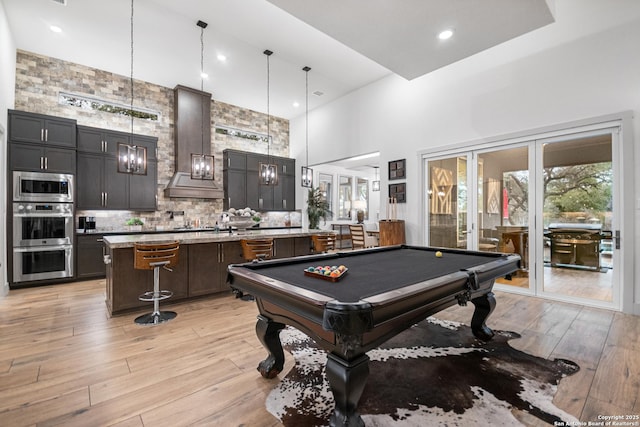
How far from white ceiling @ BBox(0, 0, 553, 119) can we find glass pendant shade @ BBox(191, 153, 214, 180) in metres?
2.09

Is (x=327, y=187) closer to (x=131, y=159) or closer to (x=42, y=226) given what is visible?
(x=131, y=159)

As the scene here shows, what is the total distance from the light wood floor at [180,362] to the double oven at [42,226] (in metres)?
1.17

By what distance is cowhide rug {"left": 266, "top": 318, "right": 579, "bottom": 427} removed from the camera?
176 centimetres

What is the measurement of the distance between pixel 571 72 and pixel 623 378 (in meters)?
3.76

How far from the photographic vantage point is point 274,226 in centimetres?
868

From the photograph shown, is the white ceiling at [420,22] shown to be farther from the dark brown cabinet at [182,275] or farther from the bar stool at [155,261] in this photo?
the dark brown cabinet at [182,275]

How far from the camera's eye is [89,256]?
5.43m

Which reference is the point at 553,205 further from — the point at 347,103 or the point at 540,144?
the point at 347,103

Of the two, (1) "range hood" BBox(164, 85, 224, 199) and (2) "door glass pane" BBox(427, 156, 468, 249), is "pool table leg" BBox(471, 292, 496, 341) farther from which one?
(1) "range hood" BBox(164, 85, 224, 199)

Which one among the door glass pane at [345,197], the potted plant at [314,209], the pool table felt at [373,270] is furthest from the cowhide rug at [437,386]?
the door glass pane at [345,197]

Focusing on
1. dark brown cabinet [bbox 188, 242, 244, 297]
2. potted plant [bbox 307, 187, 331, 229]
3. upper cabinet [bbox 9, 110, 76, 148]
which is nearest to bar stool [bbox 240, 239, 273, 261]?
dark brown cabinet [bbox 188, 242, 244, 297]

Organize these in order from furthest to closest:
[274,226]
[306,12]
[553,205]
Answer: [274,226] < [553,205] < [306,12]

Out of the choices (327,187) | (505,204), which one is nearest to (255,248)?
(505,204)

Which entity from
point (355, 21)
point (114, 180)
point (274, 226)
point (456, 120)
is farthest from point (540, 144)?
point (114, 180)
